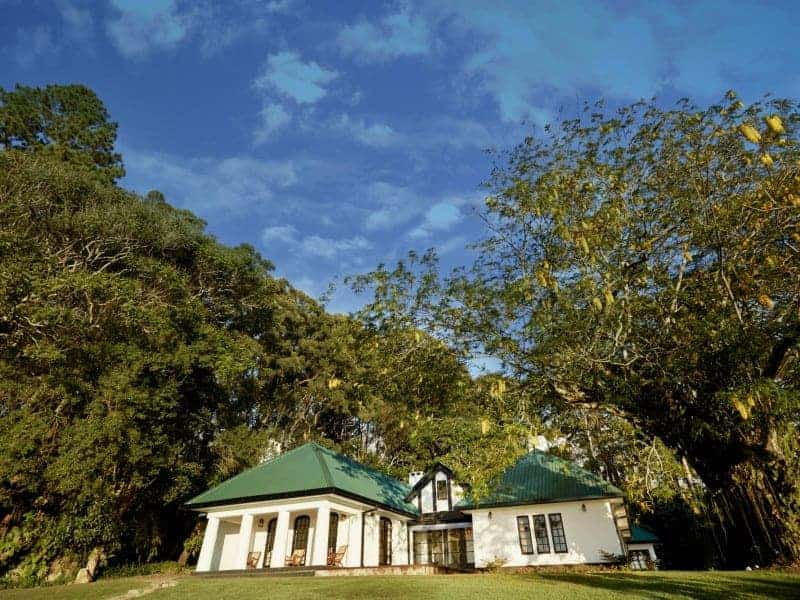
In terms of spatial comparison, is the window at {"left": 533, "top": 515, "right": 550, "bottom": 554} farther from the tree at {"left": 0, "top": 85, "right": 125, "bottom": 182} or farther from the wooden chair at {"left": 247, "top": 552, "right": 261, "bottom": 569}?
the tree at {"left": 0, "top": 85, "right": 125, "bottom": 182}

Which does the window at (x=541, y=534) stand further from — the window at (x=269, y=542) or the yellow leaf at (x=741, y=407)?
the yellow leaf at (x=741, y=407)

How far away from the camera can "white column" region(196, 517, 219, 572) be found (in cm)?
1798

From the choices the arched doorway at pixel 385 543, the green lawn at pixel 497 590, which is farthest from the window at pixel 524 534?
the green lawn at pixel 497 590

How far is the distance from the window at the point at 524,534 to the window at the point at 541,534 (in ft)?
0.91

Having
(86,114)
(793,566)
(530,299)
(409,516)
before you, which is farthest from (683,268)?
(86,114)

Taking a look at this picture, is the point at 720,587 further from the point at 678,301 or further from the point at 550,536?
the point at 550,536

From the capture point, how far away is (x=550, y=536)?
18.1 meters

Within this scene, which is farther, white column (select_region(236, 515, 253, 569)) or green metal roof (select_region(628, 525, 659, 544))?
green metal roof (select_region(628, 525, 659, 544))

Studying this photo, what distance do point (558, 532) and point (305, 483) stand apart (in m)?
10.4

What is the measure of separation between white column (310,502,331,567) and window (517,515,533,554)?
816 centimetres

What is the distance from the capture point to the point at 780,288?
9.57m

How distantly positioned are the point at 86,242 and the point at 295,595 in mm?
17818

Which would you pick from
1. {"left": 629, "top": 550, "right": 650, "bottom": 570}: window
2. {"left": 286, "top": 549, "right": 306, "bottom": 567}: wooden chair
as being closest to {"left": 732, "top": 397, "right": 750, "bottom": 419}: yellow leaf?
{"left": 629, "top": 550, "right": 650, "bottom": 570}: window

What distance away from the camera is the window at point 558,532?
17.8 meters
